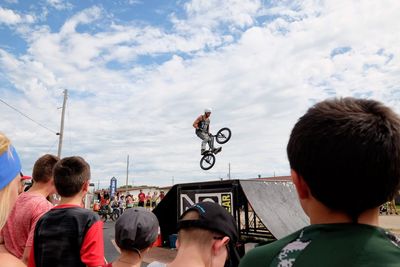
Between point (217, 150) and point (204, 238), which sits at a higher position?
point (217, 150)

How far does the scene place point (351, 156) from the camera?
0.99 meters

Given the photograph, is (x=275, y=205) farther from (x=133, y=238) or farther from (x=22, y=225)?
(x=133, y=238)

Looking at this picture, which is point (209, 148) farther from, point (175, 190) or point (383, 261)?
point (383, 261)

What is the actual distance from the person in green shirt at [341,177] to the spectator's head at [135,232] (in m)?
1.22

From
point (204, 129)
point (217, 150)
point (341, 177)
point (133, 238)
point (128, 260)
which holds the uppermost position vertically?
point (204, 129)

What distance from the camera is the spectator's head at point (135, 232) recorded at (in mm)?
2158

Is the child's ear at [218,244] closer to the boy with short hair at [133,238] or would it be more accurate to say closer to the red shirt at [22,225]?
the boy with short hair at [133,238]

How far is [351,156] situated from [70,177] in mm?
2174

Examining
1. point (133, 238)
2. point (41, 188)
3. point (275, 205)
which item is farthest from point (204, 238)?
point (275, 205)

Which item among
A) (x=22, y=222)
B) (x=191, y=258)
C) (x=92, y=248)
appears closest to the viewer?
(x=191, y=258)

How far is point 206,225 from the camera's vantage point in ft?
5.50

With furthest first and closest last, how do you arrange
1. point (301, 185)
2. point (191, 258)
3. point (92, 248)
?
point (92, 248), point (191, 258), point (301, 185)

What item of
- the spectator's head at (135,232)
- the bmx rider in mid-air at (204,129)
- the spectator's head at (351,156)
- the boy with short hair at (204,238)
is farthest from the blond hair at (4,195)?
the bmx rider in mid-air at (204,129)

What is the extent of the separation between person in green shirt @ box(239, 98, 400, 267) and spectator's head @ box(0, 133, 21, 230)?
1177 millimetres
